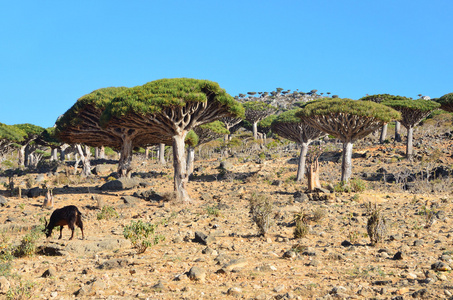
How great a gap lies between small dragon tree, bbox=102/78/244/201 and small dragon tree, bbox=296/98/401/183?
5838mm

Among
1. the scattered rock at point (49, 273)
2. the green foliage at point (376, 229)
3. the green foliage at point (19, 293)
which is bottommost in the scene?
the scattered rock at point (49, 273)

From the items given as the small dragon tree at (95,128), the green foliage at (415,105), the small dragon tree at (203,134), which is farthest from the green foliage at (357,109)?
the small dragon tree at (203,134)

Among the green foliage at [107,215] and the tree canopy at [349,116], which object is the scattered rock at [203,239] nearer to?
the green foliage at [107,215]

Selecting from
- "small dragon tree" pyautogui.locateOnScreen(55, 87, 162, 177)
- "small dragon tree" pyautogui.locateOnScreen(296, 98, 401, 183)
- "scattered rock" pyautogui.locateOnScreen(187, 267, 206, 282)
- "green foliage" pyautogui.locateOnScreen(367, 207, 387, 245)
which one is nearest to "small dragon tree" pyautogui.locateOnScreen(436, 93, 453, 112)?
"small dragon tree" pyautogui.locateOnScreen(296, 98, 401, 183)

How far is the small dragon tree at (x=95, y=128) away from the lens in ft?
72.8

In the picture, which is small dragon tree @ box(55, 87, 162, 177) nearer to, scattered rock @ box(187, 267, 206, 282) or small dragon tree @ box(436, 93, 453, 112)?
scattered rock @ box(187, 267, 206, 282)

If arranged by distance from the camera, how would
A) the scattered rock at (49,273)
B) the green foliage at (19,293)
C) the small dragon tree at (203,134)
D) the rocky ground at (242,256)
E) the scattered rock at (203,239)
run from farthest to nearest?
1. the small dragon tree at (203,134)
2. the scattered rock at (203,239)
3. the scattered rock at (49,273)
4. the rocky ground at (242,256)
5. the green foliage at (19,293)

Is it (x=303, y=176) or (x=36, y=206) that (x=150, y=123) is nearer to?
(x=36, y=206)

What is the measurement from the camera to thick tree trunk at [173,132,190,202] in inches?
658

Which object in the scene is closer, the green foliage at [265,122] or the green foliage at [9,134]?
the green foliage at [9,134]

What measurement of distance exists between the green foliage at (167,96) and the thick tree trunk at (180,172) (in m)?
1.73

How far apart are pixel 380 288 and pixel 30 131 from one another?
4353 cm

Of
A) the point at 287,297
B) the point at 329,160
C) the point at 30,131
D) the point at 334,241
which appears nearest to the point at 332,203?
the point at 334,241

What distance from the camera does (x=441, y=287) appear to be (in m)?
5.19
